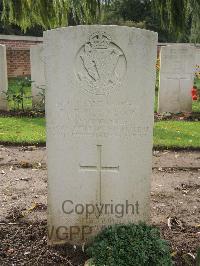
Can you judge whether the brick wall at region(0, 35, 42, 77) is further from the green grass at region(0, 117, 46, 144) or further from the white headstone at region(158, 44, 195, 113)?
the white headstone at region(158, 44, 195, 113)

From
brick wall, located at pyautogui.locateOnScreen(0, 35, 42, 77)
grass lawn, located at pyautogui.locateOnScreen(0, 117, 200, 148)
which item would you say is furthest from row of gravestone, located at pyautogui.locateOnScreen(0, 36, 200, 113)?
brick wall, located at pyautogui.locateOnScreen(0, 35, 42, 77)

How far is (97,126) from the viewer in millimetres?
2979

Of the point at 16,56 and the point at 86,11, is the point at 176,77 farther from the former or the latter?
the point at 16,56

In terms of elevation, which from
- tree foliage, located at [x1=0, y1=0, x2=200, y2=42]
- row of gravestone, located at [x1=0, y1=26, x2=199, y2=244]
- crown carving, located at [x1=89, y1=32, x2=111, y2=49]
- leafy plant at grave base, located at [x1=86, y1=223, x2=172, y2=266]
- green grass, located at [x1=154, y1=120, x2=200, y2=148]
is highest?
tree foliage, located at [x1=0, y1=0, x2=200, y2=42]

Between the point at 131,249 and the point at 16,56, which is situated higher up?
the point at 16,56

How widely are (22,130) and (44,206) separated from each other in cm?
337

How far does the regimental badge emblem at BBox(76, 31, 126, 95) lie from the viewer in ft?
9.34

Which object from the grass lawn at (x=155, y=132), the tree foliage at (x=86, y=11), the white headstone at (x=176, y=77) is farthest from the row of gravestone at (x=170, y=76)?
the tree foliage at (x=86, y=11)

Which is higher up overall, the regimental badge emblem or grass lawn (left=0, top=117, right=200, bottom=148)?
the regimental badge emblem

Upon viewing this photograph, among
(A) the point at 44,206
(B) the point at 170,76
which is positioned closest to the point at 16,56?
(B) the point at 170,76

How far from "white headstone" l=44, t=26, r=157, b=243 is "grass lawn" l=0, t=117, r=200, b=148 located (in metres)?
3.39

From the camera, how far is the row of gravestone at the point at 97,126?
286cm

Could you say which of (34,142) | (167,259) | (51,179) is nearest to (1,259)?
(51,179)

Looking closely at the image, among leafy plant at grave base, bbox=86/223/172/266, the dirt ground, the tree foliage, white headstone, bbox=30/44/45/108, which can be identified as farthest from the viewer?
white headstone, bbox=30/44/45/108
